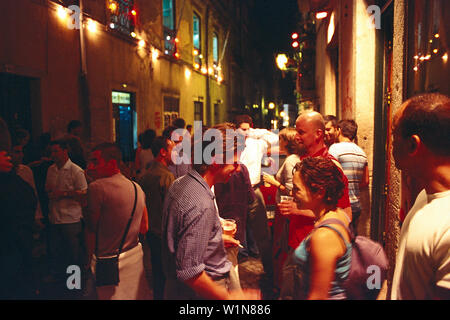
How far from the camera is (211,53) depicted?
20.3 metres

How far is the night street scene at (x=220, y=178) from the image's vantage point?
164cm

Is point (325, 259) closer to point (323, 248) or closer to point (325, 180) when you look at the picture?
point (323, 248)

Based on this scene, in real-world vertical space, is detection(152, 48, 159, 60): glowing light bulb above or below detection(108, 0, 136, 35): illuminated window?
below

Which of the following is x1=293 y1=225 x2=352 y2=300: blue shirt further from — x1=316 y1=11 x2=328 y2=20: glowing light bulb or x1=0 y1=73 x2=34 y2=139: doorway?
x1=316 y1=11 x2=328 y2=20: glowing light bulb

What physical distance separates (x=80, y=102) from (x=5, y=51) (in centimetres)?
221

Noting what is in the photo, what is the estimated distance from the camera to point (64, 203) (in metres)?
4.41

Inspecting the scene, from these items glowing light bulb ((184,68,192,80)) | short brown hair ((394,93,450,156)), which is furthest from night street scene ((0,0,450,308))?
glowing light bulb ((184,68,192,80))

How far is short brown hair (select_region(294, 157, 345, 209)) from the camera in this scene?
1.95 metres

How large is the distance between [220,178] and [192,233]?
0.47m

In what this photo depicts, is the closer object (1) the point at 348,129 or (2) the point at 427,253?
(2) the point at 427,253

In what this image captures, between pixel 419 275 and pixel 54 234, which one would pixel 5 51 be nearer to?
pixel 54 234

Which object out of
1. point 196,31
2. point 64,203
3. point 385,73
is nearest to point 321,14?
point 385,73

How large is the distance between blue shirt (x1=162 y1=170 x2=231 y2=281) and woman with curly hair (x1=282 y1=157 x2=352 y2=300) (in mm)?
480

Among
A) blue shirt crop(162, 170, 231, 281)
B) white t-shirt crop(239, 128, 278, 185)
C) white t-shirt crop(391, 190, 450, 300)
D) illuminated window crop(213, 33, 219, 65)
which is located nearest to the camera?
white t-shirt crop(391, 190, 450, 300)
